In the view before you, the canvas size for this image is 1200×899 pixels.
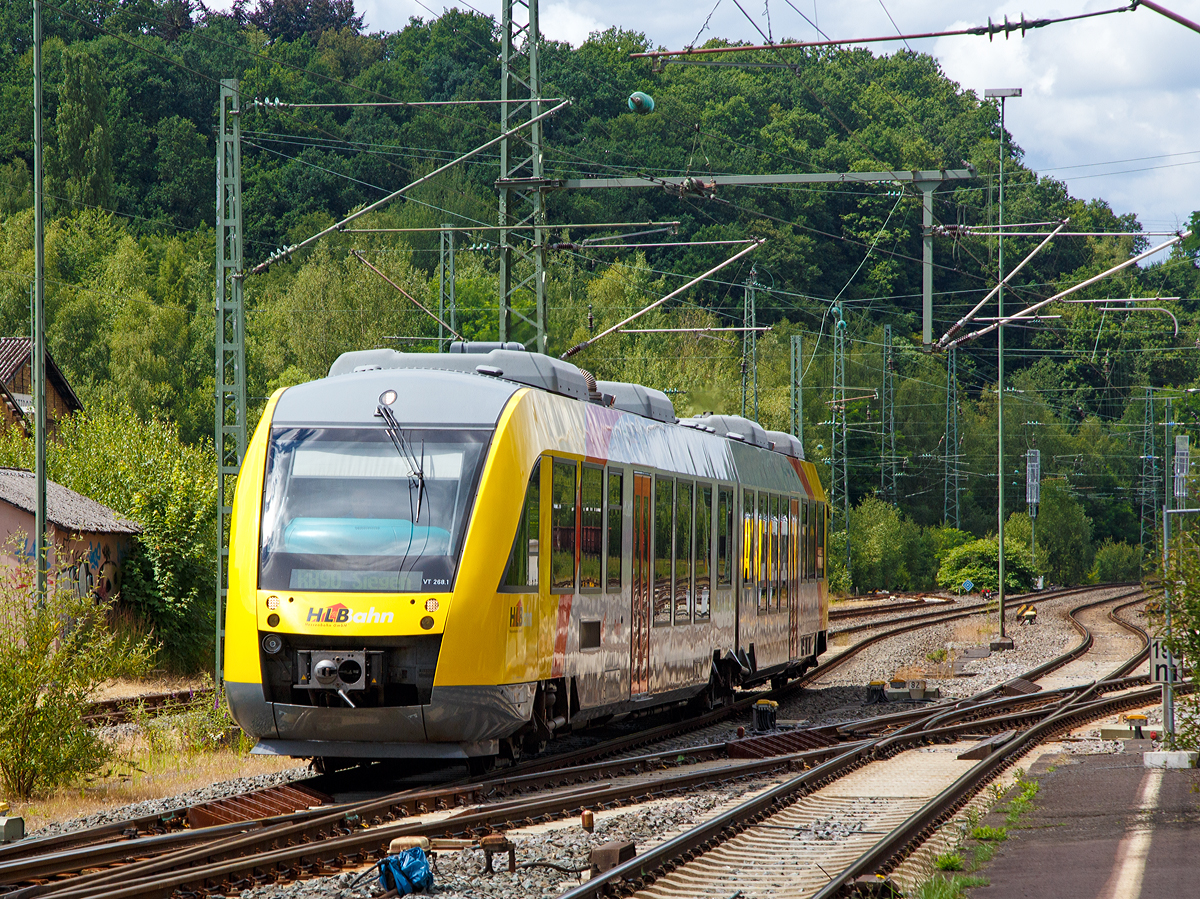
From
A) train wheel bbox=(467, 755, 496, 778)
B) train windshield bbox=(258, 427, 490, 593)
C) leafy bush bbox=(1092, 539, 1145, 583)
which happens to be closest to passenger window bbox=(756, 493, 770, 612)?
train wheel bbox=(467, 755, 496, 778)

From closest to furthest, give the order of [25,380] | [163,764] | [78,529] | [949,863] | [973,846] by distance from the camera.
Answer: [949,863]
[973,846]
[163,764]
[78,529]
[25,380]

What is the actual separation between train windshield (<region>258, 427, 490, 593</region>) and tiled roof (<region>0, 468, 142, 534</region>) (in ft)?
44.7

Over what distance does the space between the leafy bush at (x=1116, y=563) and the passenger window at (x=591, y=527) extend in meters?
70.6

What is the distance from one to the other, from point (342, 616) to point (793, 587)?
40.1 ft

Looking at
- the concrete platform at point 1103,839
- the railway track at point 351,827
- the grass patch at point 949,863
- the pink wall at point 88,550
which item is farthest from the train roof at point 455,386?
the pink wall at point 88,550

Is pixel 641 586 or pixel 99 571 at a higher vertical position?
pixel 641 586

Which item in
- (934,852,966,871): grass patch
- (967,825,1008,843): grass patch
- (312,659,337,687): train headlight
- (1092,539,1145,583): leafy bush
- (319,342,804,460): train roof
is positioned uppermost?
(319,342,804,460): train roof

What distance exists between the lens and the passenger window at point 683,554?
16453mm

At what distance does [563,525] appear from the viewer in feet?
43.0

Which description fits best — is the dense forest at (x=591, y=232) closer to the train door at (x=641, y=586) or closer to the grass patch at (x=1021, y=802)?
the train door at (x=641, y=586)

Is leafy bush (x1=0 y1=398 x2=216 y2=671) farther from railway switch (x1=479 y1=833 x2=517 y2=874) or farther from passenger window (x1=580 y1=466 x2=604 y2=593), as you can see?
railway switch (x1=479 y1=833 x2=517 y2=874)

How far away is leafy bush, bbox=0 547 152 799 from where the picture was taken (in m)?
12.7

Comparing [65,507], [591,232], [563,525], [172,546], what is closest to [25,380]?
→ [591,232]

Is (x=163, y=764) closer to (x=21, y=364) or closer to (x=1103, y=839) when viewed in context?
(x=1103, y=839)
